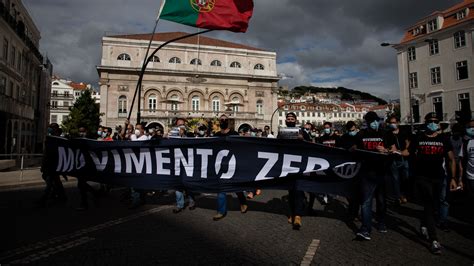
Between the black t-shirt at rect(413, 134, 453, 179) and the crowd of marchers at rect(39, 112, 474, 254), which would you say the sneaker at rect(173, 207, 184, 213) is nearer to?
the crowd of marchers at rect(39, 112, 474, 254)

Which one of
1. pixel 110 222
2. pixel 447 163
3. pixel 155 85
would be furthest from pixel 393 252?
pixel 155 85

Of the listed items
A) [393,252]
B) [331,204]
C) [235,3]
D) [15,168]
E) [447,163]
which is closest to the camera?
[393,252]

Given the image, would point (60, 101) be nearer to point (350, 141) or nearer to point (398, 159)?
point (350, 141)

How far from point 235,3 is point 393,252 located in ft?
28.0

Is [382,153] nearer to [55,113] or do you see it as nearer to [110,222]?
[110,222]

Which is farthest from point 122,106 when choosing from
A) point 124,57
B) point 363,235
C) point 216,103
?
point 363,235

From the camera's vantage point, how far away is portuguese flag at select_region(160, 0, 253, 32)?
9.69 metres

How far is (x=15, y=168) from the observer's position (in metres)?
15.1

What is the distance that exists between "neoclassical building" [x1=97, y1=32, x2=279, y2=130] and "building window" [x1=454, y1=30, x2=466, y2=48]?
26221 mm

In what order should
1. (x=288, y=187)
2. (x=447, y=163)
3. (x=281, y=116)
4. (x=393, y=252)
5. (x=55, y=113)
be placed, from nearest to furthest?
1. (x=393, y=252)
2. (x=447, y=163)
3. (x=288, y=187)
4. (x=55, y=113)
5. (x=281, y=116)

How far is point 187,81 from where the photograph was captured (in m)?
46.5

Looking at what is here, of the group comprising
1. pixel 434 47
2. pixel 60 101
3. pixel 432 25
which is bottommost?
pixel 434 47

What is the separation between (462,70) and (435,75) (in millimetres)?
2548

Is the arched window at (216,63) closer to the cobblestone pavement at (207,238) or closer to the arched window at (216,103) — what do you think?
the arched window at (216,103)
